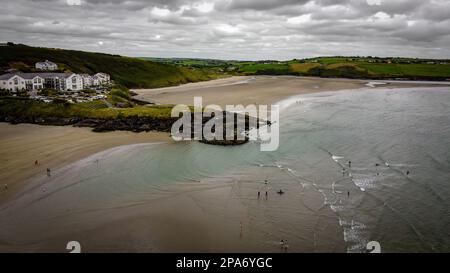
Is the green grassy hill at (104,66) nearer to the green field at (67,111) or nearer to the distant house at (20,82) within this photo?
the distant house at (20,82)

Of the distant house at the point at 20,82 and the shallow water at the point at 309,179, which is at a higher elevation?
the distant house at the point at 20,82

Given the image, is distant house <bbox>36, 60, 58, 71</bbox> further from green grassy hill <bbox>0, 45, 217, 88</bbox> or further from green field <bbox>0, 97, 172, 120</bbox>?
green field <bbox>0, 97, 172, 120</bbox>

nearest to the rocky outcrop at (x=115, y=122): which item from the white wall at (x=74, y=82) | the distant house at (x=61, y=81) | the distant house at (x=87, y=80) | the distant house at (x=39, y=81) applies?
the distant house at (x=39, y=81)

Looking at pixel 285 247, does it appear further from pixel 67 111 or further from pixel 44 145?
pixel 67 111

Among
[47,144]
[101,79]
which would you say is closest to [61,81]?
[101,79]

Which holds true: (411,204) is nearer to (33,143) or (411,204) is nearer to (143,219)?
(143,219)

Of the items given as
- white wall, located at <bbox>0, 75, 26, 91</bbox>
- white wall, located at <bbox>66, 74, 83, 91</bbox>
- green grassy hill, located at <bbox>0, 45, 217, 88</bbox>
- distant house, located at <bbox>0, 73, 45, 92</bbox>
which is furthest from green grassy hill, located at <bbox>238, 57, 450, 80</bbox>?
white wall, located at <bbox>0, 75, 26, 91</bbox>

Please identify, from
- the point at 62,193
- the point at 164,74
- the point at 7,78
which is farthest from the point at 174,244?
the point at 164,74
